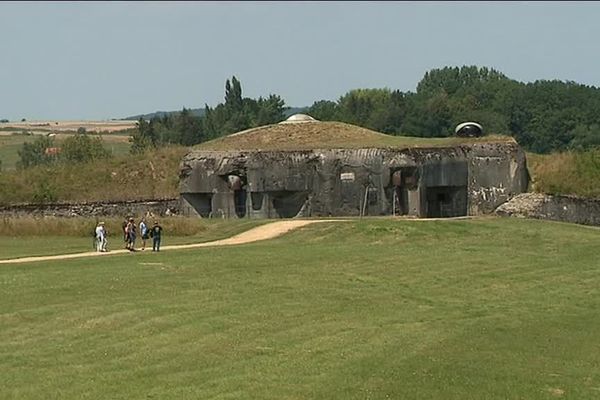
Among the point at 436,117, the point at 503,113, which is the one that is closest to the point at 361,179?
the point at 436,117

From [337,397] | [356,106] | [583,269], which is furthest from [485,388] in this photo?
[356,106]

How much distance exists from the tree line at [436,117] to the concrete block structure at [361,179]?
35356 mm

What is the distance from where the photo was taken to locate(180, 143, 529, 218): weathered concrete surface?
46.4m

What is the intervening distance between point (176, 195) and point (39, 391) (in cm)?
3865

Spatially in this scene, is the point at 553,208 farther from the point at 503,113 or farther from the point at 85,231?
the point at 503,113

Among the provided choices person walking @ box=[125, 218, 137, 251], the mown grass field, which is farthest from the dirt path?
the mown grass field

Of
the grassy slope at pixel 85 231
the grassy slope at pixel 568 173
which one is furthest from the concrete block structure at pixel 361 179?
the grassy slope at pixel 85 231

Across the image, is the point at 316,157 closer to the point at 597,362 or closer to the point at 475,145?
the point at 475,145

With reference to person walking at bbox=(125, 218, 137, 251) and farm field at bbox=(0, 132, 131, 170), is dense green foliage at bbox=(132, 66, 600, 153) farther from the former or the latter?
person walking at bbox=(125, 218, 137, 251)

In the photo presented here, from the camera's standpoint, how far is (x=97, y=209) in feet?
163

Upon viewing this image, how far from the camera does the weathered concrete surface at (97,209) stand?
159 feet

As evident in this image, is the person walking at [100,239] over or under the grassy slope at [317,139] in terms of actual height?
under

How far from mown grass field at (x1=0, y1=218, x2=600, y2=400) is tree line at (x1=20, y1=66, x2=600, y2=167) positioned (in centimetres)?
5766

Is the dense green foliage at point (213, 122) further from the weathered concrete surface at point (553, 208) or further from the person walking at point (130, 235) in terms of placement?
Answer: the person walking at point (130, 235)
